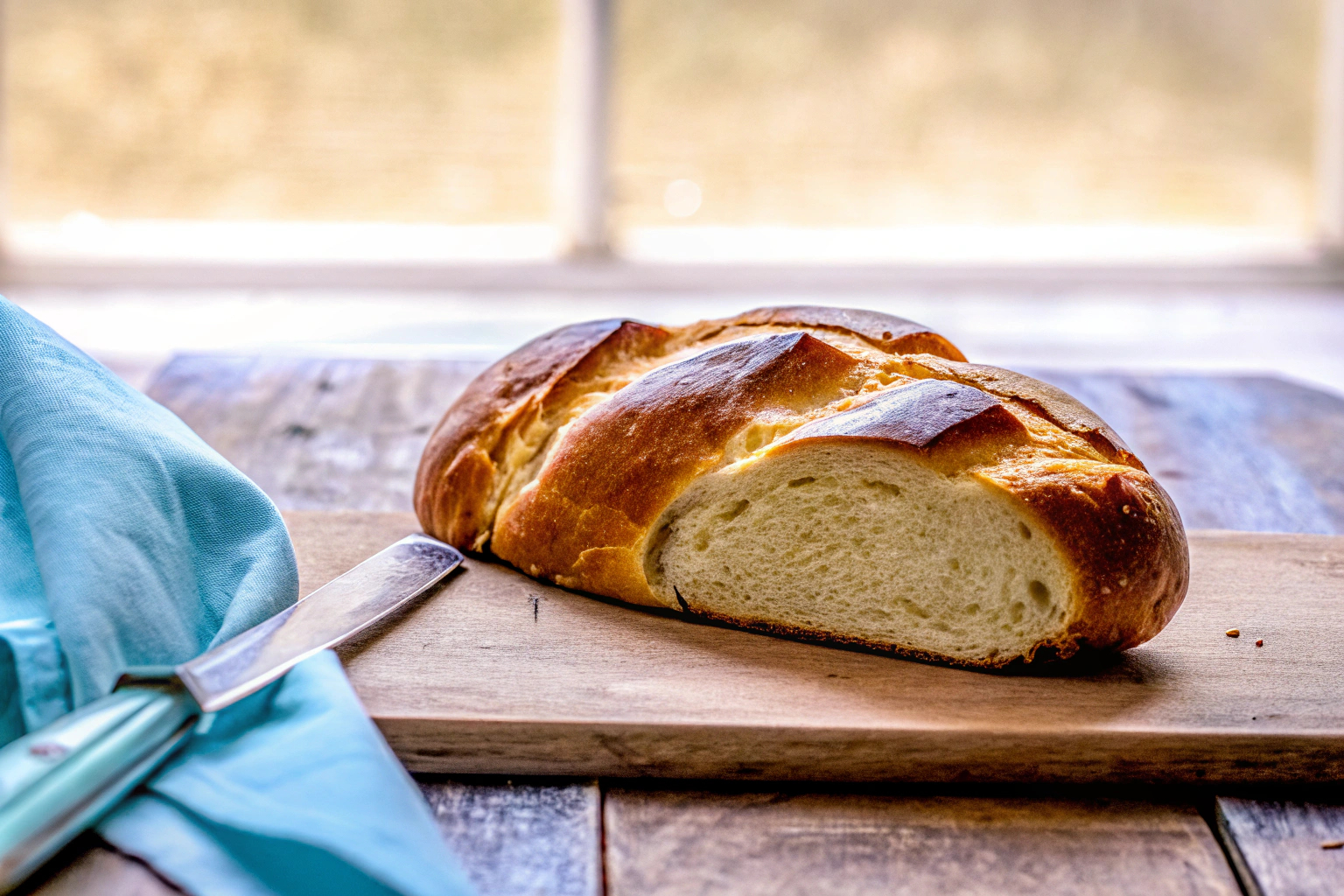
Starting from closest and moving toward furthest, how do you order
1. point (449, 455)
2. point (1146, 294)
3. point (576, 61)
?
point (449, 455) → point (576, 61) → point (1146, 294)

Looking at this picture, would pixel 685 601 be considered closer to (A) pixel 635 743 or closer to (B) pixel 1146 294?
(A) pixel 635 743

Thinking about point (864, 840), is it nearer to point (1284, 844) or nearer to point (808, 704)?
point (808, 704)

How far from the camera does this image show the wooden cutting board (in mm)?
1092

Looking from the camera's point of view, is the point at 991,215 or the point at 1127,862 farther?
the point at 991,215

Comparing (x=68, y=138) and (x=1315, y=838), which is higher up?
(x=68, y=138)

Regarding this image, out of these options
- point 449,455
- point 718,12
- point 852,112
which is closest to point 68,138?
point 718,12

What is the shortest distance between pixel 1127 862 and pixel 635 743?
1.40ft

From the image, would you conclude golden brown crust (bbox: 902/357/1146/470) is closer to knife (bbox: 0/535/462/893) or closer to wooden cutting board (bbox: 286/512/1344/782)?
wooden cutting board (bbox: 286/512/1344/782)

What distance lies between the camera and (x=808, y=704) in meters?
1.13

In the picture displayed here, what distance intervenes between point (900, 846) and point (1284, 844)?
0.33 m

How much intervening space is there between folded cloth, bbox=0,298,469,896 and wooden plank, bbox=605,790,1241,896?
191mm

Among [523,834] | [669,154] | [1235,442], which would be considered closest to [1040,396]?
[523,834]

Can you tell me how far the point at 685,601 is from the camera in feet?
4.36

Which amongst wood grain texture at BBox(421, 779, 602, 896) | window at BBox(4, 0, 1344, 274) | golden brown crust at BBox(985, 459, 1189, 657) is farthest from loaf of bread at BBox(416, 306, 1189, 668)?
window at BBox(4, 0, 1344, 274)
